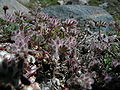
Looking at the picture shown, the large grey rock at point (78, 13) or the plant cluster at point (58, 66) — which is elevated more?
the plant cluster at point (58, 66)

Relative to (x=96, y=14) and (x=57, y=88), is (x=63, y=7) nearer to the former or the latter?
(x=96, y=14)

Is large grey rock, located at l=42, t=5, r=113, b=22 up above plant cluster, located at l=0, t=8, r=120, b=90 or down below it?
below

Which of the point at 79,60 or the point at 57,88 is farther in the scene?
the point at 79,60

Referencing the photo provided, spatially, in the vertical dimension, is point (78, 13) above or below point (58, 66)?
below

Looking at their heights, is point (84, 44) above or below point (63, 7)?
above

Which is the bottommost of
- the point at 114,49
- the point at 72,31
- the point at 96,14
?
the point at 96,14

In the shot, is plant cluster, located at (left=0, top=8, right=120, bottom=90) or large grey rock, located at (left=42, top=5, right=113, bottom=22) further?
large grey rock, located at (left=42, top=5, right=113, bottom=22)

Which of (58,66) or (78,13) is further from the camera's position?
(78,13)

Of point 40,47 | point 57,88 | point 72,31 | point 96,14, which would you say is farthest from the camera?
point 96,14

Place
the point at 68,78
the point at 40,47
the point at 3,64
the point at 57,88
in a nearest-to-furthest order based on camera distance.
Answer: the point at 3,64 < the point at 57,88 < the point at 68,78 < the point at 40,47

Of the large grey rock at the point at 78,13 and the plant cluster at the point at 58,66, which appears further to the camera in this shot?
the large grey rock at the point at 78,13

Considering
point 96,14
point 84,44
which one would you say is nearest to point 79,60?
point 84,44
